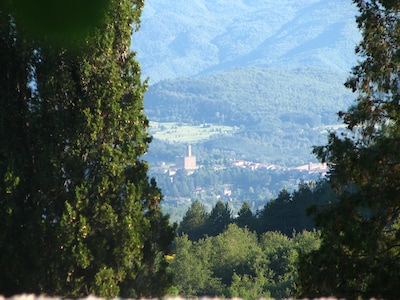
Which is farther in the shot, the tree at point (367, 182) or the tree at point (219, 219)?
the tree at point (219, 219)

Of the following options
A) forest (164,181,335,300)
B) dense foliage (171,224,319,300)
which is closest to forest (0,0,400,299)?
forest (164,181,335,300)

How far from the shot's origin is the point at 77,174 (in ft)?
36.2

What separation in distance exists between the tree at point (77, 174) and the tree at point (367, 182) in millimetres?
2614

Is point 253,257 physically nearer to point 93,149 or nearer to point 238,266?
point 238,266

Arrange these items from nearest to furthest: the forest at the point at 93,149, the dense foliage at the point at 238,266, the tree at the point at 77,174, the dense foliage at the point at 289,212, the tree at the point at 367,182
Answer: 1. the tree at the point at 367,182
2. the forest at the point at 93,149
3. the tree at the point at 77,174
4. the dense foliage at the point at 238,266
5. the dense foliage at the point at 289,212

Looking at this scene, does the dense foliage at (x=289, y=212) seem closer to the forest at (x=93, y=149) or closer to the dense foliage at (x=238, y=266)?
the dense foliage at (x=238, y=266)

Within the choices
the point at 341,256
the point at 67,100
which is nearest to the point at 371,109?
the point at 341,256

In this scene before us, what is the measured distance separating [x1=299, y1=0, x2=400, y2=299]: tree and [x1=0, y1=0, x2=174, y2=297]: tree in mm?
2614

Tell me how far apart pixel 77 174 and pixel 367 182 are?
3814mm

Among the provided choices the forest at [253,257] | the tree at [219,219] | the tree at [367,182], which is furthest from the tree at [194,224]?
the tree at [367,182]

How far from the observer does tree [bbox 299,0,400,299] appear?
9.01 metres

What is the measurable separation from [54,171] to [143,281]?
74.8 inches

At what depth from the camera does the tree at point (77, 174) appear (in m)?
10.8

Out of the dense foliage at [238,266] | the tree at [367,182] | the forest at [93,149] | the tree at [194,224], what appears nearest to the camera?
the tree at [367,182]
